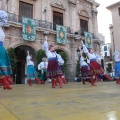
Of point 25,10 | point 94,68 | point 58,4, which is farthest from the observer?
point 58,4

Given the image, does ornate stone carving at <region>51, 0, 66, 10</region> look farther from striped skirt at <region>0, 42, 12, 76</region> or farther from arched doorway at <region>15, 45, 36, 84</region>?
striped skirt at <region>0, 42, 12, 76</region>

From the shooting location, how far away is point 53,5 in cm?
1678

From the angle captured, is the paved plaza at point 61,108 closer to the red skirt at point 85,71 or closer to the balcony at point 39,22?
the red skirt at point 85,71

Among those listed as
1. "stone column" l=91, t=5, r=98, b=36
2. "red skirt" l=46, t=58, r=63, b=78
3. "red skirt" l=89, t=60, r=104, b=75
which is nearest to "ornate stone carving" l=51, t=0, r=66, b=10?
"stone column" l=91, t=5, r=98, b=36

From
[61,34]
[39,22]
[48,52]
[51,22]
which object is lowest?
[48,52]

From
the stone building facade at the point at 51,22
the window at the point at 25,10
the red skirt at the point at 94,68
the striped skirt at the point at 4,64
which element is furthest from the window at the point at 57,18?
the striped skirt at the point at 4,64

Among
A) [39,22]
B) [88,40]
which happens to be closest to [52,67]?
[39,22]

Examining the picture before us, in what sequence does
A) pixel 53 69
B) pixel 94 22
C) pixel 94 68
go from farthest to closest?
pixel 94 22
pixel 94 68
pixel 53 69

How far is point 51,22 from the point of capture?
16203 mm

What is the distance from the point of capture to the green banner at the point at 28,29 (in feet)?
44.8

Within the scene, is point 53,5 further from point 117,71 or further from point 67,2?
point 117,71

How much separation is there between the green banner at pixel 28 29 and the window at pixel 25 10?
112 centimetres

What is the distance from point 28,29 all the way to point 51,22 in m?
3.10

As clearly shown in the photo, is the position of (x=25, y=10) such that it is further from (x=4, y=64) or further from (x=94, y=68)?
(x=4, y=64)
